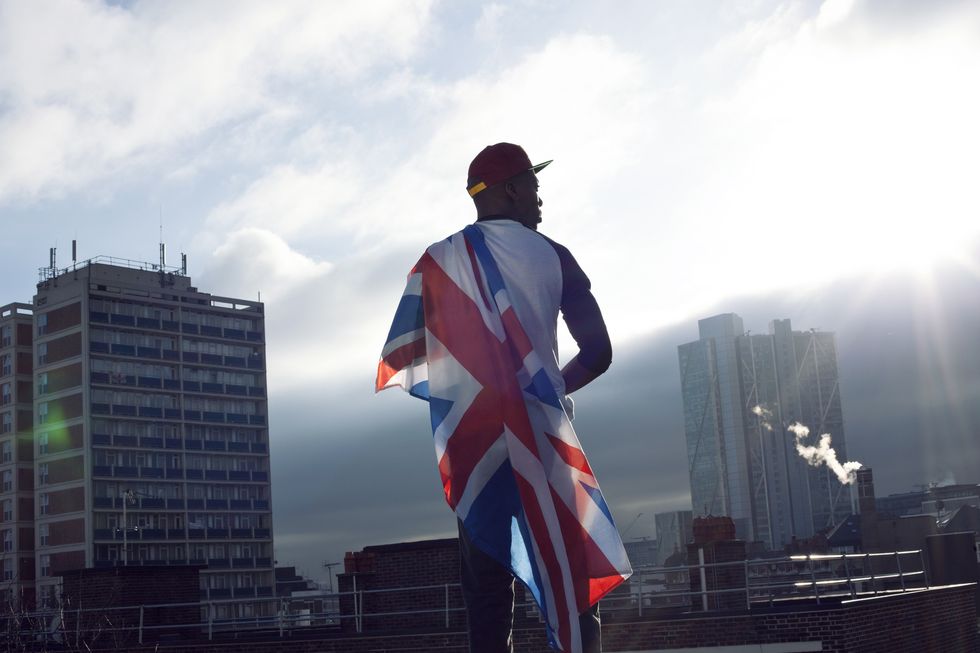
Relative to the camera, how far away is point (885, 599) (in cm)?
1805

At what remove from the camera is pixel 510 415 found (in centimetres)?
363

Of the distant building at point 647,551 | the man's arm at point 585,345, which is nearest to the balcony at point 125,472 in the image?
the distant building at point 647,551

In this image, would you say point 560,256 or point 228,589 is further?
point 228,589

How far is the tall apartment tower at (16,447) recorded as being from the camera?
93.2 metres

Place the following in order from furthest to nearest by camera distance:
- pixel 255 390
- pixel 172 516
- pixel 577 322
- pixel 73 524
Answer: pixel 255 390
pixel 172 516
pixel 73 524
pixel 577 322

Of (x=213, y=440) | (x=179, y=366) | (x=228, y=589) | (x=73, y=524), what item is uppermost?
(x=179, y=366)

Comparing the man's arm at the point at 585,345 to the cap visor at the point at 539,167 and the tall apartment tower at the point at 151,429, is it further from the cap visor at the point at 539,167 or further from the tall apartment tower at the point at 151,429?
the tall apartment tower at the point at 151,429

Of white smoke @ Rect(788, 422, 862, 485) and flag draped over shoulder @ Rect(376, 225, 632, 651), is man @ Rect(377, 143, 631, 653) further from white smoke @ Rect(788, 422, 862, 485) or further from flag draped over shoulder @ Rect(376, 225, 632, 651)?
white smoke @ Rect(788, 422, 862, 485)

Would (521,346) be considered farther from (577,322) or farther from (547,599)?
(547,599)

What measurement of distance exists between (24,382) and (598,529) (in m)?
103

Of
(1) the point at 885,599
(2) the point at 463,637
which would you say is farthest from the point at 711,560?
(2) the point at 463,637

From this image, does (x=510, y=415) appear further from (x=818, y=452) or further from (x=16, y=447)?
(x=818, y=452)

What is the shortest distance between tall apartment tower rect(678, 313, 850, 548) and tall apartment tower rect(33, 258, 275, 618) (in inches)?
3423

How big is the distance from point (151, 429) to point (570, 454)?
104 meters
